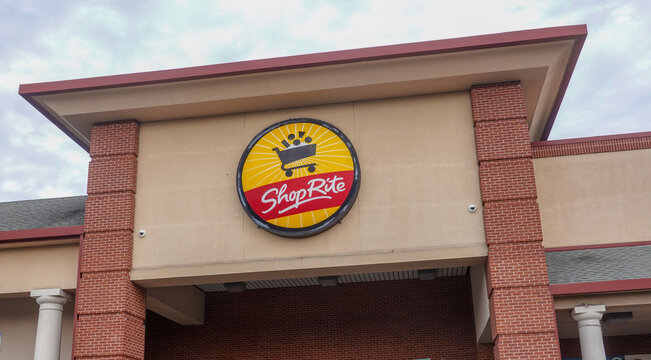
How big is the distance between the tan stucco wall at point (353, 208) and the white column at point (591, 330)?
244 cm

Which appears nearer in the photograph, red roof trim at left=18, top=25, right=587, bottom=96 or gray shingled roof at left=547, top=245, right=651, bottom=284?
gray shingled roof at left=547, top=245, right=651, bottom=284

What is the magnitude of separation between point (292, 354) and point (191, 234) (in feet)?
20.1

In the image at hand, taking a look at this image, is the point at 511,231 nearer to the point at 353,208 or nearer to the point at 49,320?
the point at 353,208

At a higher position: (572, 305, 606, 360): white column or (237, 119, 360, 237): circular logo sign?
(237, 119, 360, 237): circular logo sign

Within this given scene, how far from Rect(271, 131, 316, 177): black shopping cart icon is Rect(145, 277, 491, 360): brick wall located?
20.2ft

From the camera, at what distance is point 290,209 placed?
1656cm

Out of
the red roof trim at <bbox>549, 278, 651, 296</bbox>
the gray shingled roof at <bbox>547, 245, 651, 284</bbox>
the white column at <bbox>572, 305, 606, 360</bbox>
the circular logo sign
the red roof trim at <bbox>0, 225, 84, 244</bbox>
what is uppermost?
the circular logo sign

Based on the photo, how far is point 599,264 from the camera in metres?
16.0

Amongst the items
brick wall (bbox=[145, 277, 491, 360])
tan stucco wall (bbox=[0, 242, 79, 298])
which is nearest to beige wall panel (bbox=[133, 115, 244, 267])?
tan stucco wall (bbox=[0, 242, 79, 298])

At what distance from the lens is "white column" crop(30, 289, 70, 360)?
17016 mm

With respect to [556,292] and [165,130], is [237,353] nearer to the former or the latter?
[165,130]

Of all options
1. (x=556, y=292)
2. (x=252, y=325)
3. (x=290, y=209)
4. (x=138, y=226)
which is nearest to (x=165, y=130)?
(x=138, y=226)

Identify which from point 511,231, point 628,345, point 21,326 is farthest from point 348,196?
point 21,326

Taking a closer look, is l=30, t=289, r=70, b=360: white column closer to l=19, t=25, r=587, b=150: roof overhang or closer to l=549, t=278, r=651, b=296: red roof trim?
l=19, t=25, r=587, b=150: roof overhang
